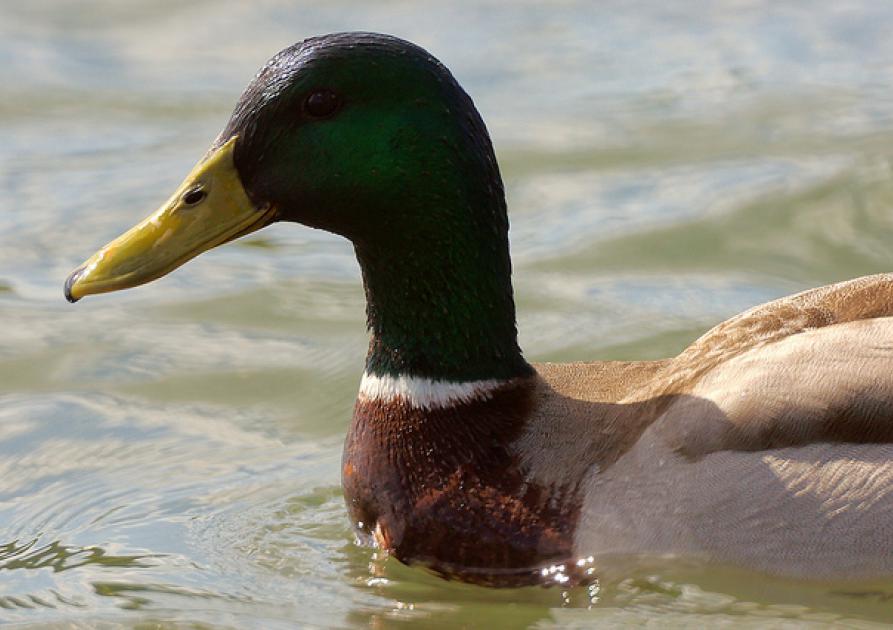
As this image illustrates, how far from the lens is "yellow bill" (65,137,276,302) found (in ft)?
18.3

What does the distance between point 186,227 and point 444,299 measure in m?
0.85

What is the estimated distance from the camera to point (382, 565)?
5.89 meters

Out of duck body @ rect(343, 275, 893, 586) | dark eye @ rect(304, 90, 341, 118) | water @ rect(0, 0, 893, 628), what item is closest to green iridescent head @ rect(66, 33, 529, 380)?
dark eye @ rect(304, 90, 341, 118)

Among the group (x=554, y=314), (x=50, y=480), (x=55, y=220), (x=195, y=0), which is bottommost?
(x=50, y=480)

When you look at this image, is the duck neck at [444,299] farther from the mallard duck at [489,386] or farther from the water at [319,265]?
the water at [319,265]

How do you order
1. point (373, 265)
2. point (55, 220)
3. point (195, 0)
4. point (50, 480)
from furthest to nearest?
1. point (195, 0)
2. point (55, 220)
3. point (50, 480)
4. point (373, 265)

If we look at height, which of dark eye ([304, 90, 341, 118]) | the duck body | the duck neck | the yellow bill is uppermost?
dark eye ([304, 90, 341, 118])

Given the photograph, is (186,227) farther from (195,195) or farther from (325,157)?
(325,157)

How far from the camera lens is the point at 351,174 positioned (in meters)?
5.65

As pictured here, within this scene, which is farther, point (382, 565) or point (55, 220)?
point (55, 220)

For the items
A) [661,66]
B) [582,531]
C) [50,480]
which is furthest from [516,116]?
[582,531]

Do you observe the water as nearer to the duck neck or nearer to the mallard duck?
the mallard duck

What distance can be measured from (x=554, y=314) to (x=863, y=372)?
2.75 m

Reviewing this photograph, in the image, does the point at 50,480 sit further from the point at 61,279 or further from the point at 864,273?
the point at 864,273
